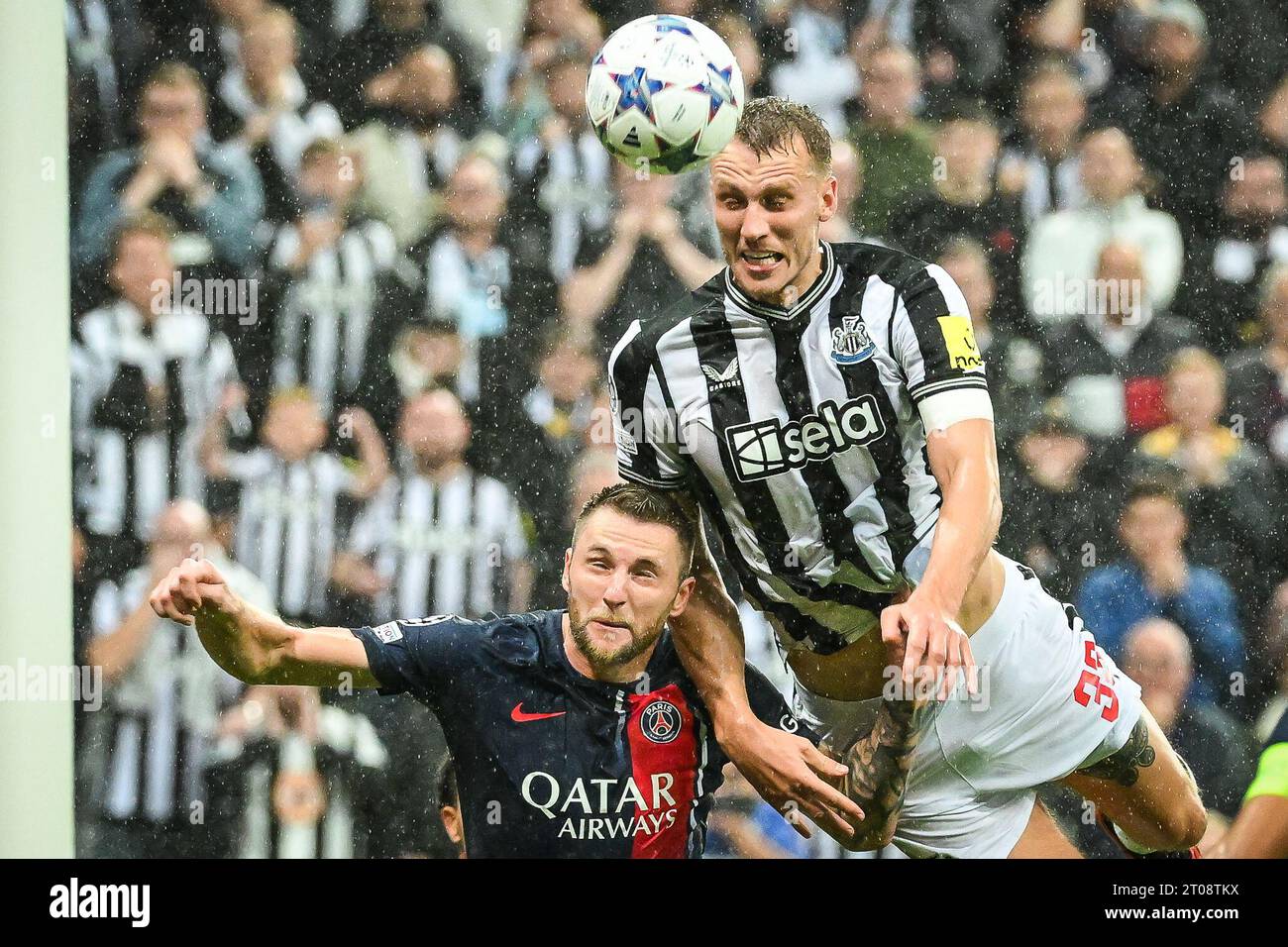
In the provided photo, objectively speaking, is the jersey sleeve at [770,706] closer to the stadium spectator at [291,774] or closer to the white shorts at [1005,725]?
the white shorts at [1005,725]

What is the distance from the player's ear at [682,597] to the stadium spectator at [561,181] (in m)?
1.12

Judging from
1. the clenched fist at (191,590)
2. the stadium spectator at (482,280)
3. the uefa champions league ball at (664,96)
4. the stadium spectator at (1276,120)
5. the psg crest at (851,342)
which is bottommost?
the clenched fist at (191,590)

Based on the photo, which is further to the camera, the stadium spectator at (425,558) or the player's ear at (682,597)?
the stadium spectator at (425,558)

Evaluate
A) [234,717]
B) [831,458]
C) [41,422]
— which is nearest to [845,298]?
[831,458]

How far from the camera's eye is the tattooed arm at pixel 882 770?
4176 mm

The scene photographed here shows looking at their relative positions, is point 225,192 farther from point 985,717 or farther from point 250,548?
point 985,717

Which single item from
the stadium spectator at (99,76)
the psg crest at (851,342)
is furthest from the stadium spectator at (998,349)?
the stadium spectator at (99,76)

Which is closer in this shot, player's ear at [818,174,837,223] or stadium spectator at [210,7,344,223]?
player's ear at [818,174,837,223]

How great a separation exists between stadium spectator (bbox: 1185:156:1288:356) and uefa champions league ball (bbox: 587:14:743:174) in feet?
5.95

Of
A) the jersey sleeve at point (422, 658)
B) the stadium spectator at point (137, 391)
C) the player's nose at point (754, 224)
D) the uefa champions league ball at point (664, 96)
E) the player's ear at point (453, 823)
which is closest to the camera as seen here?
the uefa champions league ball at point (664, 96)

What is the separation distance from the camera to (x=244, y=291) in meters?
4.56

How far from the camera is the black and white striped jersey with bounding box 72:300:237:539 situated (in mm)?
4531

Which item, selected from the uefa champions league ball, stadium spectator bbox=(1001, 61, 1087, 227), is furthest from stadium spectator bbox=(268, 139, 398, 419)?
stadium spectator bbox=(1001, 61, 1087, 227)

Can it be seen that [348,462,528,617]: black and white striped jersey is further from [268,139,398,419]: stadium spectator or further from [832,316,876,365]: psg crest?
[832,316,876,365]: psg crest
